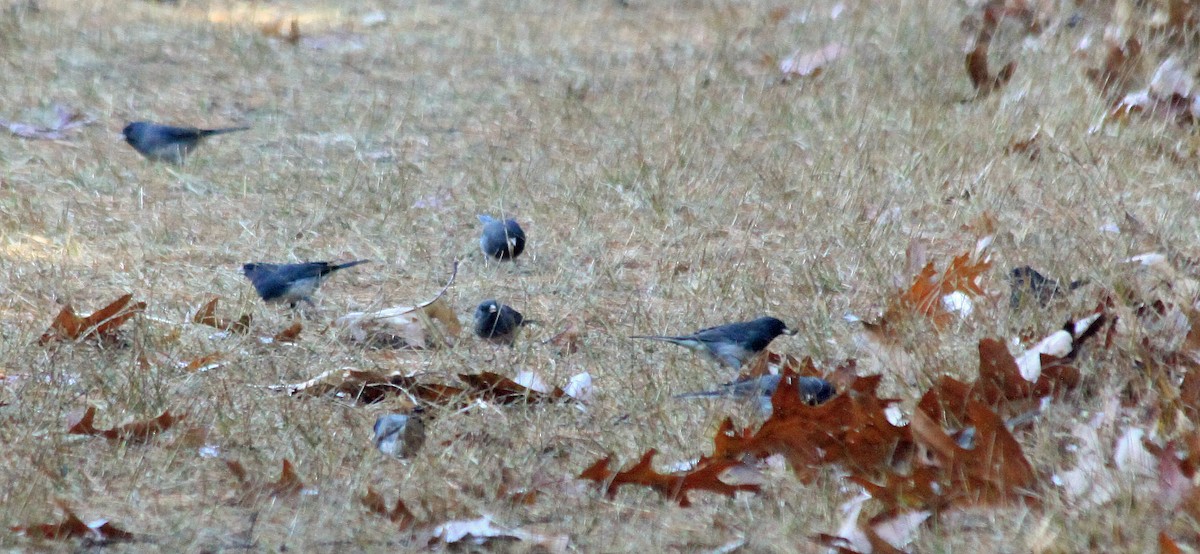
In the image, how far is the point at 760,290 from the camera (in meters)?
4.49

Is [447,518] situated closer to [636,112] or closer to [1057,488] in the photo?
[1057,488]

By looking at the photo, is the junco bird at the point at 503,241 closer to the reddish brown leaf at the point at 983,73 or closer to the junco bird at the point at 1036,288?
the junco bird at the point at 1036,288

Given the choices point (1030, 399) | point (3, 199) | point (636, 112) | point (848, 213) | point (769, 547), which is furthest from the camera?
point (636, 112)

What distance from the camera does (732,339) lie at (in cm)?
384

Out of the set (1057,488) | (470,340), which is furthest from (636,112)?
(1057,488)

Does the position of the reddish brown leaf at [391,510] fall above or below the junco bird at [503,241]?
above

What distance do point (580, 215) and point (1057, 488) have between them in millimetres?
3111

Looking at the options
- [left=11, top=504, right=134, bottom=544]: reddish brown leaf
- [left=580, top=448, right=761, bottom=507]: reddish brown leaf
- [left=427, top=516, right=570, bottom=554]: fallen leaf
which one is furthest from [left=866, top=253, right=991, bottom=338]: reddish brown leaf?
[left=11, top=504, right=134, bottom=544]: reddish brown leaf

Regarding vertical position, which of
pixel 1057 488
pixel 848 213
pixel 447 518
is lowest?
pixel 848 213

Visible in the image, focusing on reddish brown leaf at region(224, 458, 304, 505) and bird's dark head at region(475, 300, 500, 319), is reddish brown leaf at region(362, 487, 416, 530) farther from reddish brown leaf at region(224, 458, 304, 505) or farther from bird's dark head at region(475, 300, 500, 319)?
bird's dark head at region(475, 300, 500, 319)

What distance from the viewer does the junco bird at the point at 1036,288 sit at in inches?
152

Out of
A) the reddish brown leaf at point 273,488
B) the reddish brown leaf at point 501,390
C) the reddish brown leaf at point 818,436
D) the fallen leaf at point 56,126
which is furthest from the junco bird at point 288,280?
the fallen leaf at point 56,126

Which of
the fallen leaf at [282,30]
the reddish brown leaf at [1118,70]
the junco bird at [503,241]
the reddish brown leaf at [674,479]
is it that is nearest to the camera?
the reddish brown leaf at [674,479]

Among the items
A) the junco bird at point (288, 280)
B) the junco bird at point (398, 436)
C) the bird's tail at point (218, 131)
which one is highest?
the junco bird at point (398, 436)
